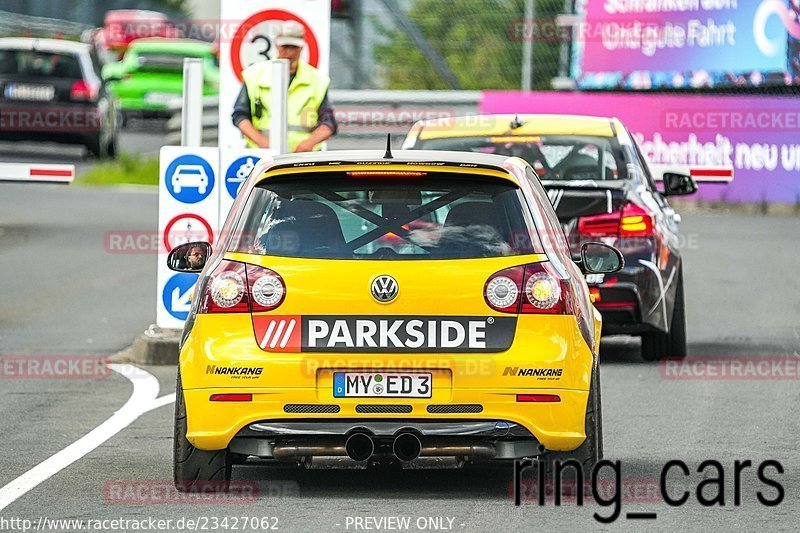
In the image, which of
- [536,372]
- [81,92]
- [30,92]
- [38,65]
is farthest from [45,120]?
[536,372]

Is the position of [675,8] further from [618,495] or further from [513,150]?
[618,495]

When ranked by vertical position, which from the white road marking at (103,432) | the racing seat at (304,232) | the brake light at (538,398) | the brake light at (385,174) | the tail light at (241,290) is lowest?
the white road marking at (103,432)

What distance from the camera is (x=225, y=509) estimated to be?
26.7ft

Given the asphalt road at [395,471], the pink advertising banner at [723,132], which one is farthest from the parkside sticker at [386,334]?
the pink advertising banner at [723,132]

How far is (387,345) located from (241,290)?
65 cm

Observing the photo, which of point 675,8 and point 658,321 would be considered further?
point 675,8

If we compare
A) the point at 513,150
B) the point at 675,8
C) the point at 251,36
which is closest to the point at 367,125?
the point at 675,8

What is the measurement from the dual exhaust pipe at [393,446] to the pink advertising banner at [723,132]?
774 inches

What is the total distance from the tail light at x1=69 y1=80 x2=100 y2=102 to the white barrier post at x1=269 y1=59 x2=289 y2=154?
1763 cm

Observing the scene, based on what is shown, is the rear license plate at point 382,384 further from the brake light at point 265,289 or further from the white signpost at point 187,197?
the white signpost at point 187,197

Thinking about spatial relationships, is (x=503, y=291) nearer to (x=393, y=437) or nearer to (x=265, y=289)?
(x=393, y=437)

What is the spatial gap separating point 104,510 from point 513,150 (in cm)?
628

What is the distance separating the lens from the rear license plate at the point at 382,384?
26.5 ft

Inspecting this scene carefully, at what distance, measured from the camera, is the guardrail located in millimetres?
29156
